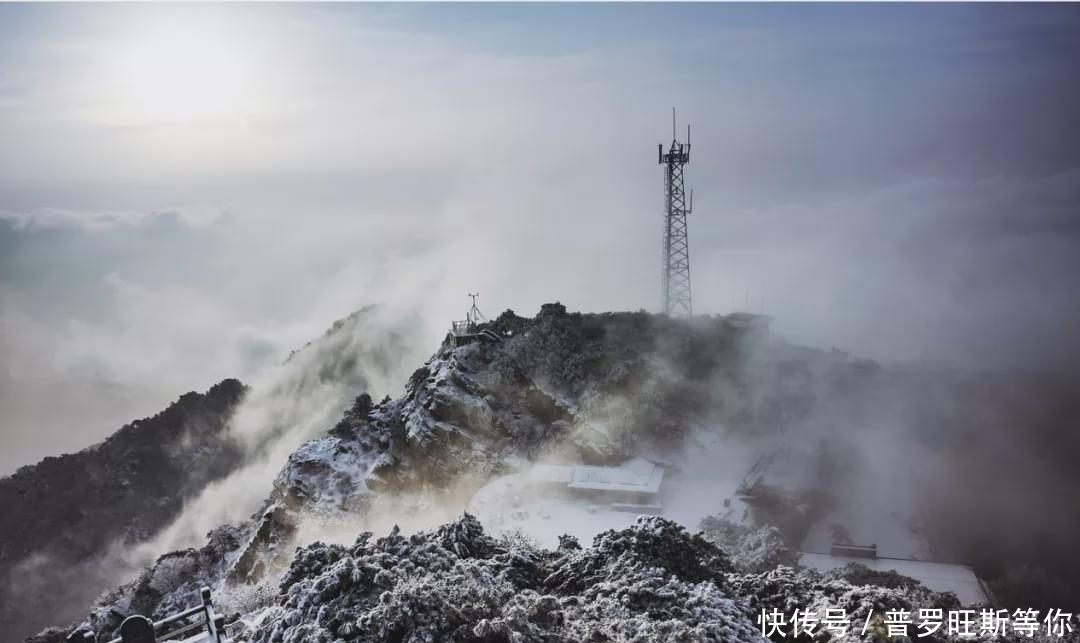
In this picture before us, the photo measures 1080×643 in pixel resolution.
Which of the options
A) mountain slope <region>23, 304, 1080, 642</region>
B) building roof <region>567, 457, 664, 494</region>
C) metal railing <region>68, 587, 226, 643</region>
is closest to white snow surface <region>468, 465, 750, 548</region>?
building roof <region>567, 457, 664, 494</region>

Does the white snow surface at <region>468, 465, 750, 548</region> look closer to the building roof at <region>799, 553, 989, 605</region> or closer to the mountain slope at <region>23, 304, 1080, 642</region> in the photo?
the mountain slope at <region>23, 304, 1080, 642</region>

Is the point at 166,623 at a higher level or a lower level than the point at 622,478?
higher

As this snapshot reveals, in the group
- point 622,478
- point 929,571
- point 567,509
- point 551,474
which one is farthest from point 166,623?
point 929,571

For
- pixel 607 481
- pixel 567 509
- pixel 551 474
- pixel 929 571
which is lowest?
pixel 929 571

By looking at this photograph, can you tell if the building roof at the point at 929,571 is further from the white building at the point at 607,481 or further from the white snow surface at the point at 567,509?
the white building at the point at 607,481

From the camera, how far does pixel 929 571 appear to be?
27.3 m

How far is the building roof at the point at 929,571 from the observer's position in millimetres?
25967

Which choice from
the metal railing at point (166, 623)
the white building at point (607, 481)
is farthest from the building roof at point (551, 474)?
the metal railing at point (166, 623)

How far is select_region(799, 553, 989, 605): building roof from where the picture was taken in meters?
26.0

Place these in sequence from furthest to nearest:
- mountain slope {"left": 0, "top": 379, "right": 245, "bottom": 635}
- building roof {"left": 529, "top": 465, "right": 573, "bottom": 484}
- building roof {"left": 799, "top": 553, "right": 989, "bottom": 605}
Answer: mountain slope {"left": 0, "top": 379, "right": 245, "bottom": 635} → building roof {"left": 529, "top": 465, "right": 573, "bottom": 484} → building roof {"left": 799, "top": 553, "right": 989, "bottom": 605}

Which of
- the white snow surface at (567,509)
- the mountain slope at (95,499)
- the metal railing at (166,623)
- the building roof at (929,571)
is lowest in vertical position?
the mountain slope at (95,499)

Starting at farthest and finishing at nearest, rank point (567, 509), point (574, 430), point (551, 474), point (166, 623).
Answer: point (574, 430), point (551, 474), point (567, 509), point (166, 623)

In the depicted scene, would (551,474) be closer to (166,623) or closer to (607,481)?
(607,481)

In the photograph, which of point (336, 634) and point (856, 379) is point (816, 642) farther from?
point (856, 379)
